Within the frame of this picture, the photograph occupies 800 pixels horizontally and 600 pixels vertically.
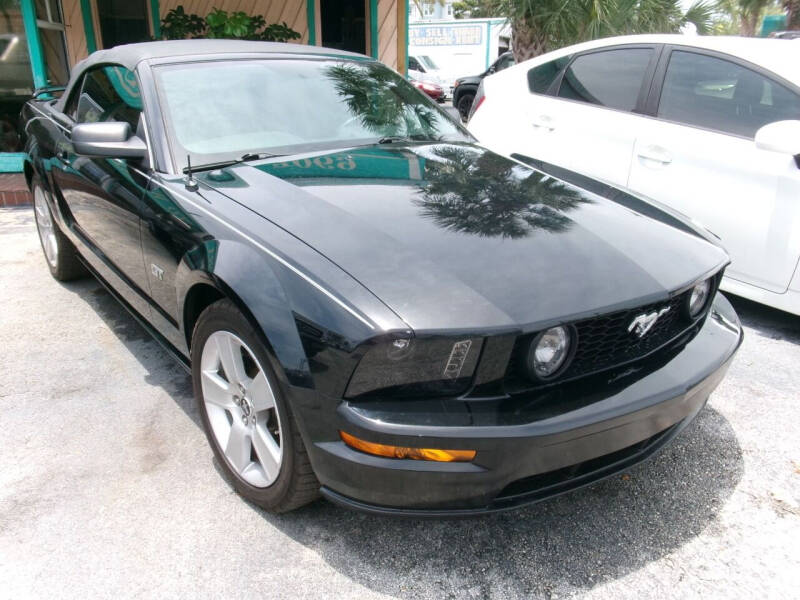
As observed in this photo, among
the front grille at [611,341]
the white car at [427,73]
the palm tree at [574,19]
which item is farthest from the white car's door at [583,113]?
the white car at [427,73]

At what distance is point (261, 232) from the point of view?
1.99 m

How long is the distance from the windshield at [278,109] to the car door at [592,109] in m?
1.20

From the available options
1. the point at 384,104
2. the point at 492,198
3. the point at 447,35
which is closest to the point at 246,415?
the point at 492,198

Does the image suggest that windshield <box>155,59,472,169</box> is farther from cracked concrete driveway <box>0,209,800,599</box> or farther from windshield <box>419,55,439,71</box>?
windshield <box>419,55,439,71</box>

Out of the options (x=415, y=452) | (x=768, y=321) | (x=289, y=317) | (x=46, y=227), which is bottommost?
(x=768, y=321)

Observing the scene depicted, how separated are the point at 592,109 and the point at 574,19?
177 inches

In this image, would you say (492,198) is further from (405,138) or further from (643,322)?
(405,138)

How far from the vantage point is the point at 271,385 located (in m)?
1.86

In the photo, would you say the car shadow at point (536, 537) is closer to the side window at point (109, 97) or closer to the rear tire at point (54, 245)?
the side window at point (109, 97)

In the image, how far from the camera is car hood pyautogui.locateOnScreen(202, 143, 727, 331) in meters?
1.73

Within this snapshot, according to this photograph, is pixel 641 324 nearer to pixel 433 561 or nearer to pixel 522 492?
pixel 522 492

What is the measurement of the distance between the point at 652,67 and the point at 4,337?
402 centimetres

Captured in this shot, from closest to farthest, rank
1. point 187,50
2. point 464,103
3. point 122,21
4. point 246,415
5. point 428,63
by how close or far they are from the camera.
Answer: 1. point 246,415
2. point 187,50
3. point 122,21
4. point 464,103
5. point 428,63

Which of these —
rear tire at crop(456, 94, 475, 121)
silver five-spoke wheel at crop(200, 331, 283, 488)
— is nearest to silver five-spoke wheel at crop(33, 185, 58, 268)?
silver five-spoke wheel at crop(200, 331, 283, 488)
